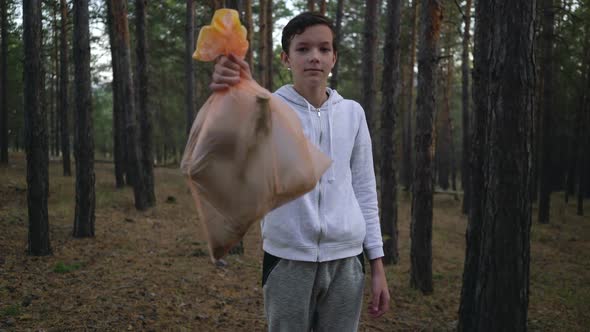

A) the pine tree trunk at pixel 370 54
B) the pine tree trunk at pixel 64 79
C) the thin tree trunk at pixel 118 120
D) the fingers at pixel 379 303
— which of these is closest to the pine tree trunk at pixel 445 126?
the pine tree trunk at pixel 370 54

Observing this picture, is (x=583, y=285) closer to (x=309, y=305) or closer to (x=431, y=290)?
(x=431, y=290)

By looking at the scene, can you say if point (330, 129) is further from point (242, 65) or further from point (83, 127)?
point (83, 127)

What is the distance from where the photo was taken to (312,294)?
6.34 ft

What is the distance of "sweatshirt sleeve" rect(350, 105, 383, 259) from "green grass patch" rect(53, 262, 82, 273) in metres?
5.99

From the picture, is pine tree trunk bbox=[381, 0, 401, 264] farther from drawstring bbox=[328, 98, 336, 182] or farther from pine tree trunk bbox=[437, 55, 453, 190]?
pine tree trunk bbox=[437, 55, 453, 190]

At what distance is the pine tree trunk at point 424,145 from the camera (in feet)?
22.6

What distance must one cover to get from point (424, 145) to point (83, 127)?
6.43 metres

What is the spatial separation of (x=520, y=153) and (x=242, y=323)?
12.3 ft

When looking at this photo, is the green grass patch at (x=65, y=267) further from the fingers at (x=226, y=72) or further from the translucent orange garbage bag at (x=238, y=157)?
the fingers at (x=226, y=72)

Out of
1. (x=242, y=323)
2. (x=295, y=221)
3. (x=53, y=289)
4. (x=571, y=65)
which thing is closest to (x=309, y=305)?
(x=295, y=221)

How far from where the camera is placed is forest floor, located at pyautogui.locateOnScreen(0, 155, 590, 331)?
17.1 feet

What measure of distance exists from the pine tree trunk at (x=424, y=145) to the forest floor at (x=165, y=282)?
0.48 metres

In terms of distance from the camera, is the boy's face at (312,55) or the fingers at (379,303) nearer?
the boy's face at (312,55)

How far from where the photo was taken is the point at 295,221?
1.90 m
